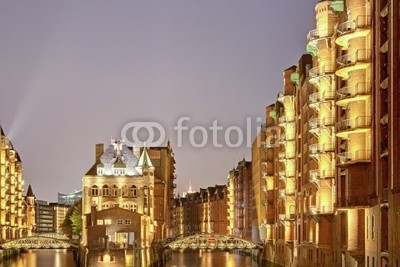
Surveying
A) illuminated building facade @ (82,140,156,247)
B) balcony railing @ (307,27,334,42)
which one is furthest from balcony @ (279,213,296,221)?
illuminated building facade @ (82,140,156,247)

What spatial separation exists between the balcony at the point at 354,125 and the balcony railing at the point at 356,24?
511 centimetres

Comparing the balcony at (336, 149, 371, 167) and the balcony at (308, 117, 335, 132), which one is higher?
the balcony at (308, 117, 335, 132)

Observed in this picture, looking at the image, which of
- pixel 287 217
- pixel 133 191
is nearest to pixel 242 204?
pixel 133 191

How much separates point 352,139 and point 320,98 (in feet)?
45.6

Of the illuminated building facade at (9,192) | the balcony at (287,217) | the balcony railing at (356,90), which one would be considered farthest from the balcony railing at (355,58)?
the illuminated building facade at (9,192)

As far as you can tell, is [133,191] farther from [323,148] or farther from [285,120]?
[323,148]

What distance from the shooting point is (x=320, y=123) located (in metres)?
67.6

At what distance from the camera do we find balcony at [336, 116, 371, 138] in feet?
172

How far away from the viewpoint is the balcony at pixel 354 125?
5244 cm

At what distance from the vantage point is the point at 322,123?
219 ft

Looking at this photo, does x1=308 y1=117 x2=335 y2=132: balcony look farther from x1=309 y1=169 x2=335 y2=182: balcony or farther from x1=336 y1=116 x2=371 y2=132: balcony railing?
x1=336 y1=116 x2=371 y2=132: balcony railing

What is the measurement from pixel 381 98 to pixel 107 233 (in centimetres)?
8173

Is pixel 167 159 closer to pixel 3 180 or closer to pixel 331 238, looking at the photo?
pixel 3 180

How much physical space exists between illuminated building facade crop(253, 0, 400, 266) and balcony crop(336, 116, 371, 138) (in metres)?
0.06
